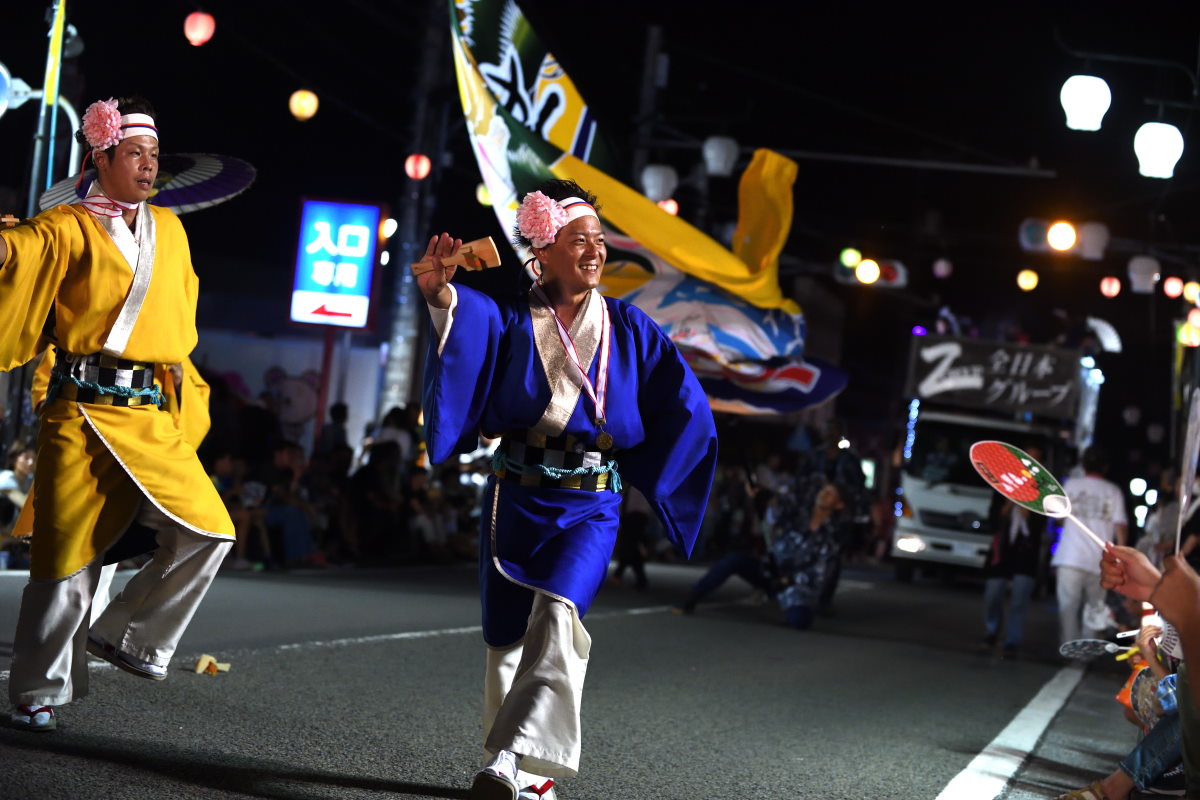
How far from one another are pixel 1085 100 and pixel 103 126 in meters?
11.6

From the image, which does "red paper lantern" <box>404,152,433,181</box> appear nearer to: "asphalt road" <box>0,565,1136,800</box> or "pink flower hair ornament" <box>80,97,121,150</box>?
"asphalt road" <box>0,565,1136,800</box>

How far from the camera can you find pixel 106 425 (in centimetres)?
→ 467

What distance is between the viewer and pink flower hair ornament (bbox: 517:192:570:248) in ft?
15.2

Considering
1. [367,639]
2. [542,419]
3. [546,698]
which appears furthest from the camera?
[367,639]

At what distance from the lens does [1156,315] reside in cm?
4075

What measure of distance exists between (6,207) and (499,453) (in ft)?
41.7

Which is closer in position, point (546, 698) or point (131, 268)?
point (546, 698)

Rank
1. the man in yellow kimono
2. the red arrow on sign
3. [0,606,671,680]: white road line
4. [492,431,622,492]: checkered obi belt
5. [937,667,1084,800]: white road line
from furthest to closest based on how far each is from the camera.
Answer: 1. the red arrow on sign
2. [0,606,671,680]: white road line
3. [937,667,1084,800]: white road line
4. the man in yellow kimono
5. [492,431,622,492]: checkered obi belt

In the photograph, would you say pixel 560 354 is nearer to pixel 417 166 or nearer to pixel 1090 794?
pixel 1090 794

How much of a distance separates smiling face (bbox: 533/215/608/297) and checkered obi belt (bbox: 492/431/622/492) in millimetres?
489

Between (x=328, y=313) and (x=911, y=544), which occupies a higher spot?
(x=328, y=313)

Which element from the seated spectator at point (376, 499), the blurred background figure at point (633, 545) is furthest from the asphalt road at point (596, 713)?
the blurred background figure at point (633, 545)

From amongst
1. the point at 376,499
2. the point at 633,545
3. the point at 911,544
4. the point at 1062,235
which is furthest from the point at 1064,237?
the point at 376,499

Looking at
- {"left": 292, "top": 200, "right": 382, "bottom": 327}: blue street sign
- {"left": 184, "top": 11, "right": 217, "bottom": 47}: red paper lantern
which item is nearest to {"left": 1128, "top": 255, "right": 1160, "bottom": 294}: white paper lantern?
{"left": 292, "top": 200, "right": 382, "bottom": 327}: blue street sign
